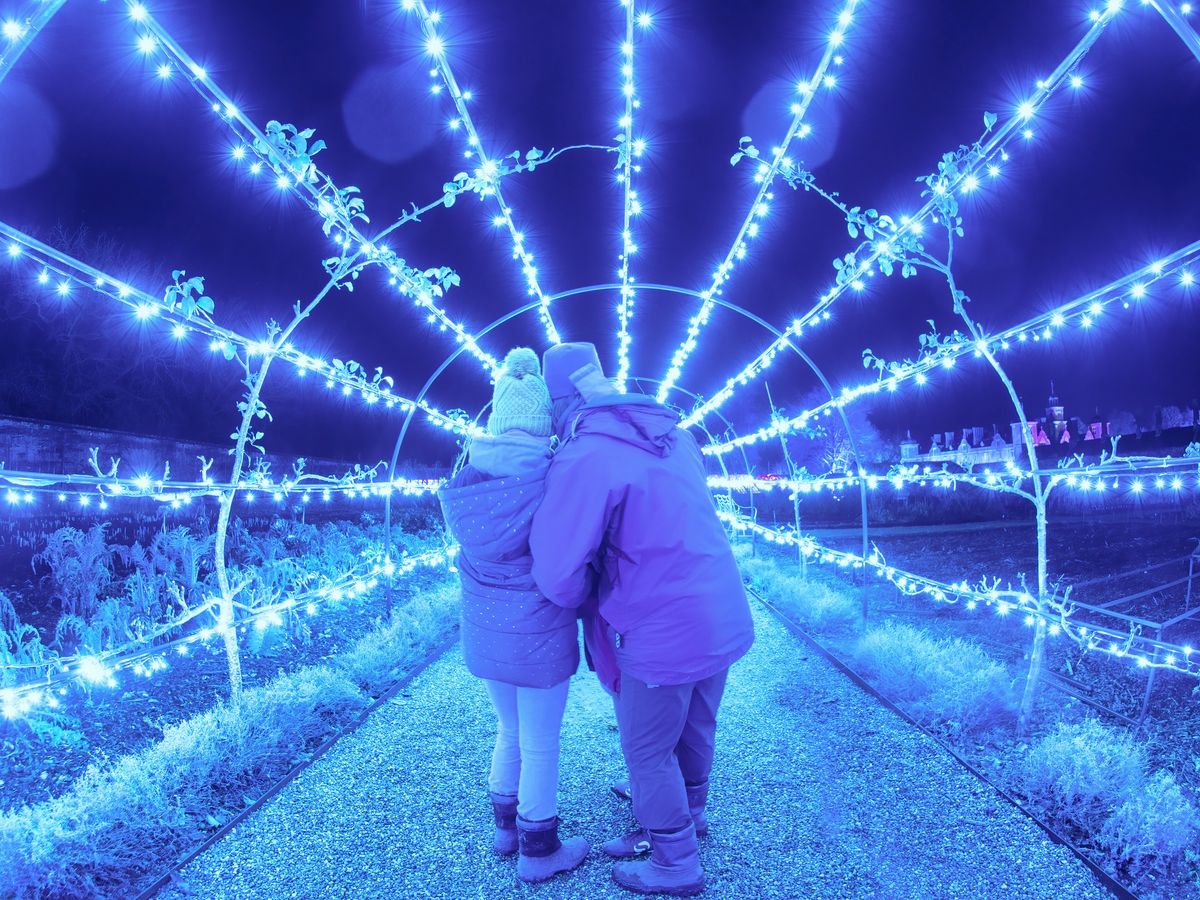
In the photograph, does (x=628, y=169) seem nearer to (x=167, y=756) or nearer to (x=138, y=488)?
(x=138, y=488)

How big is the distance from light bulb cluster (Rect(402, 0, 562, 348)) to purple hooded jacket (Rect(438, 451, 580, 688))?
8.73 feet

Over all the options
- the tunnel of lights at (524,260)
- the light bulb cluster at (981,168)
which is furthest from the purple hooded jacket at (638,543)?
the light bulb cluster at (981,168)

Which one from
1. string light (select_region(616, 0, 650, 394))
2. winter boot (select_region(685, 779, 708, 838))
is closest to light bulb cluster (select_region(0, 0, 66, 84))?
string light (select_region(616, 0, 650, 394))

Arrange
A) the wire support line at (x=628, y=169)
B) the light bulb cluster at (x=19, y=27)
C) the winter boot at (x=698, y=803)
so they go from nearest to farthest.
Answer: the light bulb cluster at (x=19, y=27) → the winter boot at (x=698, y=803) → the wire support line at (x=628, y=169)

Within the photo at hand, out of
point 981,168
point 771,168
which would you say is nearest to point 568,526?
point 981,168

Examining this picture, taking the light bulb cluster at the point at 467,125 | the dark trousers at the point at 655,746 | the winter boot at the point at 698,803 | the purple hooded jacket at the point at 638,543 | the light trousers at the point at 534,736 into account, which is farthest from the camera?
the light bulb cluster at the point at 467,125

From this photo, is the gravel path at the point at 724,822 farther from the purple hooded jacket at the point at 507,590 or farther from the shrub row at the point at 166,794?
the purple hooded jacket at the point at 507,590

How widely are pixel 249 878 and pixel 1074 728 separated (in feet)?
12.8

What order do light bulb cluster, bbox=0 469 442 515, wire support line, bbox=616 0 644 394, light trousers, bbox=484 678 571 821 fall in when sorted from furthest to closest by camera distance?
wire support line, bbox=616 0 644 394 < light bulb cluster, bbox=0 469 442 515 < light trousers, bbox=484 678 571 821

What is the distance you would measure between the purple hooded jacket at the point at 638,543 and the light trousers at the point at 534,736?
0.34 m

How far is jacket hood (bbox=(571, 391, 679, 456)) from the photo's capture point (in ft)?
7.91

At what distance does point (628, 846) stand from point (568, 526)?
136cm

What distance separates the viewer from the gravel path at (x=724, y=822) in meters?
2.59

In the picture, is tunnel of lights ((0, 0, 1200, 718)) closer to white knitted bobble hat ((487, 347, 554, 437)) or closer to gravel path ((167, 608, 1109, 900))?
white knitted bobble hat ((487, 347, 554, 437))
